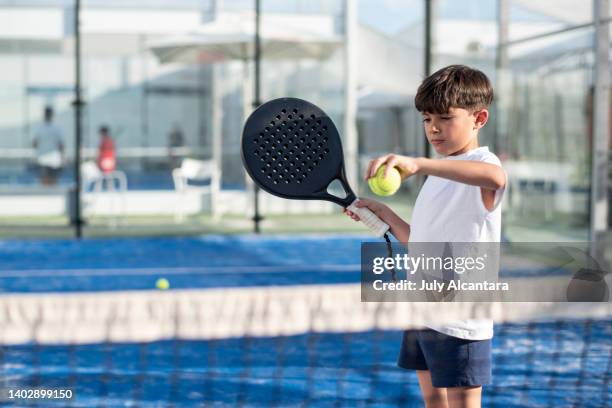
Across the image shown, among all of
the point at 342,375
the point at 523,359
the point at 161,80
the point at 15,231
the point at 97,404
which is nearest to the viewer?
the point at 97,404

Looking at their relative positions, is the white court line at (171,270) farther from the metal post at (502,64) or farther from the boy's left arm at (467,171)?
the boy's left arm at (467,171)

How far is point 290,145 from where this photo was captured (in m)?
1.96

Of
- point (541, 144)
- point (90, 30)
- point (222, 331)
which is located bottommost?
point (222, 331)

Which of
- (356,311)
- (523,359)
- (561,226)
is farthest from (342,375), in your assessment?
(561,226)

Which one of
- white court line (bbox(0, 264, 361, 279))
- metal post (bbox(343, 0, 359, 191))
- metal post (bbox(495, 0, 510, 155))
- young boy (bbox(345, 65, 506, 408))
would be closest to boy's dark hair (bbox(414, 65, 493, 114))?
young boy (bbox(345, 65, 506, 408))

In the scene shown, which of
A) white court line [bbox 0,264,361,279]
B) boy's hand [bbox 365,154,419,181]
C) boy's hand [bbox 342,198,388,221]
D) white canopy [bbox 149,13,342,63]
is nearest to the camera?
boy's hand [bbox 365,154,419,181]

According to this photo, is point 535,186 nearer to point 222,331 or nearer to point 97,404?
point 97,404

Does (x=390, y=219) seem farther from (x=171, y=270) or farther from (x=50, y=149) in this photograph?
(x=50, y=149)

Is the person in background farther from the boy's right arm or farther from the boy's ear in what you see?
the boy's ear

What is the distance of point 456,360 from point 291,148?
2.07 ft

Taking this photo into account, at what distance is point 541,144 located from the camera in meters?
10.4

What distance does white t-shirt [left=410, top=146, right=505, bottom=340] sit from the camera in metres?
2.07

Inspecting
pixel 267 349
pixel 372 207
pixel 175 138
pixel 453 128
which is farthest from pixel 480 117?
pixel 175 138

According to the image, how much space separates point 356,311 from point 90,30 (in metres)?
13.7
